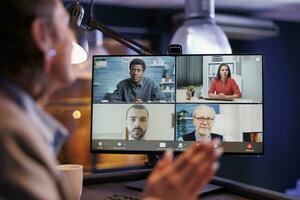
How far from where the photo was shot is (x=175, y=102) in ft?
4.60

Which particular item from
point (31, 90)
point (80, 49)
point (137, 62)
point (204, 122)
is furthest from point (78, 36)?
point (31, 90)

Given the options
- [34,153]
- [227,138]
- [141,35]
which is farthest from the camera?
[141,35]

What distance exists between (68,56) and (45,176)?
0.62 feet

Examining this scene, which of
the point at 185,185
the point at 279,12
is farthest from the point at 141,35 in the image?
the point at 185,185

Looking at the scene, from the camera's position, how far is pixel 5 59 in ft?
1.81

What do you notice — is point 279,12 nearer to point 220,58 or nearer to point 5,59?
point 220,58

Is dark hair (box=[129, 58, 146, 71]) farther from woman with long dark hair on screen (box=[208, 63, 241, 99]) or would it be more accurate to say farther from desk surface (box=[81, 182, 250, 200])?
desk surface (box=[81, 182, 250, 200])

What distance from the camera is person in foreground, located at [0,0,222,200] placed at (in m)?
0.51

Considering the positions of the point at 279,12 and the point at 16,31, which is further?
the point at 279,12

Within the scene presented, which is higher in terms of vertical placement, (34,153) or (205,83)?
(205,83)

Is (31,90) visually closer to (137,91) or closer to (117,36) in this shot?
(137,91)

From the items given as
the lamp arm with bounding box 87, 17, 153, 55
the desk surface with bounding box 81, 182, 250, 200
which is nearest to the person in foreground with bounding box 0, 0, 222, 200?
the desk surface with bounding box 81, 182, 250, 200

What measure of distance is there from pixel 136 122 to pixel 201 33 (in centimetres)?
98

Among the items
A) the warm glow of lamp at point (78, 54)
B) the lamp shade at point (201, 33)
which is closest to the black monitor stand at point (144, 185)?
the warm glow of lamp at point (78, 54)
